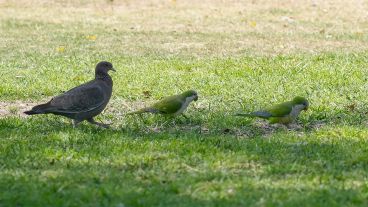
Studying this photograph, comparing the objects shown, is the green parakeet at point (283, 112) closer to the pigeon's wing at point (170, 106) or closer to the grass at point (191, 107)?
the grass at point (191, 107)

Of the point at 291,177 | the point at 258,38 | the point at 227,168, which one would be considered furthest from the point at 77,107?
the point at 258,38

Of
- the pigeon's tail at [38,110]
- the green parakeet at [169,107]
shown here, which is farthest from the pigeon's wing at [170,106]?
the pigeon's tail at [38,110]

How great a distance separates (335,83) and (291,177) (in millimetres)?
4849

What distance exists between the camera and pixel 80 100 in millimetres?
8297

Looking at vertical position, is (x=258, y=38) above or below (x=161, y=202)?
below

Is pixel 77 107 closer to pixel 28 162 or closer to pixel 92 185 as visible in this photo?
pixel 28 162

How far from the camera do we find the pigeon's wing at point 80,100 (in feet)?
27.0

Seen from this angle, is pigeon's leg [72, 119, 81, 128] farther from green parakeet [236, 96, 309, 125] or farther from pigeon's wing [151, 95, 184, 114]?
green parakeet [236, 96, 309, 125]

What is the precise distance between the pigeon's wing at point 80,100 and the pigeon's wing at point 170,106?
58cm

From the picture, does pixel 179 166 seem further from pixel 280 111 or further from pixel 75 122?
pixel 75 122

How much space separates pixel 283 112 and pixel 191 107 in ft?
5.54

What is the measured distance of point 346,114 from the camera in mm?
9172

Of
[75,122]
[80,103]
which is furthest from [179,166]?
[75,122]

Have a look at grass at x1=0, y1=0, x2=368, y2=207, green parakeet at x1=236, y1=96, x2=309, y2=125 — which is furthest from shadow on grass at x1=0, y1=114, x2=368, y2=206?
green parakeet at x1=236, y1=96, x2=309, y2=125
